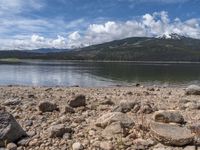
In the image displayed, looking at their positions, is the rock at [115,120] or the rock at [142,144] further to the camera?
the rock at [115,120]

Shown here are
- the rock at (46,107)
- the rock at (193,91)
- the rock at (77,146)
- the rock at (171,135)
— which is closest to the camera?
the rock at (171,135)

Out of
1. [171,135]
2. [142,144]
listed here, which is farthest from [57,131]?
[171,135]

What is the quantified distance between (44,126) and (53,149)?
7.58 feet

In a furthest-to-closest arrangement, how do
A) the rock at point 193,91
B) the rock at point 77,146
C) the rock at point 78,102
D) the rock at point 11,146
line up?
1. the rock at point 193,91
2. the rock at point 78,102
3. the rock at point 11,146
4. the rock at point 77,146

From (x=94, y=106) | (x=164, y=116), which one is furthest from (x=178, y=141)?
(x=94, y=106)

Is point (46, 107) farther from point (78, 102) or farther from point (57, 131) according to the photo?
point (57, 131)

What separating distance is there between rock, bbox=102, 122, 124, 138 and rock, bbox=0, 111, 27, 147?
8.14ft

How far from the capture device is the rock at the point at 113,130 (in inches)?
410

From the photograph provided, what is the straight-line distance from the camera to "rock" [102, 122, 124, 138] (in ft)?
34.2

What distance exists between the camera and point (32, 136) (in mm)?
10766

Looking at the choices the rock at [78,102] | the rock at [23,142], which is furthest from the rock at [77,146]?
the rock at [78,102]

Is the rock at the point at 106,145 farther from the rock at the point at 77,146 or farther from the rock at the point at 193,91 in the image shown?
the rock at the point at 193,91

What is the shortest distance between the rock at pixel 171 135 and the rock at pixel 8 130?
3.81m

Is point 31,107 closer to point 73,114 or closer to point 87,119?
point 73,114
